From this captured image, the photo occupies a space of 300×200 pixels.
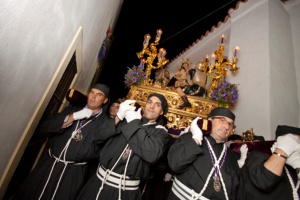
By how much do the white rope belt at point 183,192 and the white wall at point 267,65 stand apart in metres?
2.38

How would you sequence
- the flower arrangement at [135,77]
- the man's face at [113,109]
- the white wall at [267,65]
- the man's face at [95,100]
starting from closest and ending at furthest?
1. the man's face at [95,100]
2. the man's face at [113,109]
3. the white wall at [267,65]
4. the flower arrangement at [135,77]

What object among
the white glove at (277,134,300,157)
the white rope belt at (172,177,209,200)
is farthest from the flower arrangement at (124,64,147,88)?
the white glove at (277,134,300,157)

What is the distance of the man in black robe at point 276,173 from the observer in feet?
5.68

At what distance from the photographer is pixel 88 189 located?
2.15 m

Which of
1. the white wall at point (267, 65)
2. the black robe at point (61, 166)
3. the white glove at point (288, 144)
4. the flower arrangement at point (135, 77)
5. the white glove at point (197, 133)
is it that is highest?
the white wall at point (267, 65)

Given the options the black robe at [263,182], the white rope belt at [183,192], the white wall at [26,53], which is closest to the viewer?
the white wall at [26,53]

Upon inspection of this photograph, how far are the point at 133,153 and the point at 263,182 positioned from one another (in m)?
1.36

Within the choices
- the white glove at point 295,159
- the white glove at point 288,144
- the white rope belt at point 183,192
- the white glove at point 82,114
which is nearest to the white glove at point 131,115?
the white glove at point 82,114

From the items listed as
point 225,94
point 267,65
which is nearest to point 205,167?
point 225,94

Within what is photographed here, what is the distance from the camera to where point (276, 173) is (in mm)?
1708

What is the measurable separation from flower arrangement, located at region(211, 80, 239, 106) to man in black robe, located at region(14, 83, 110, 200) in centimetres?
254

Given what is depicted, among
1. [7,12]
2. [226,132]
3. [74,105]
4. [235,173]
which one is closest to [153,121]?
[226,132]

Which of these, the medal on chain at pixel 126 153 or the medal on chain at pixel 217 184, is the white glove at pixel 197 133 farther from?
the medal on chain at pixel 126 153

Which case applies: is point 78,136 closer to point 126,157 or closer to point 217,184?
point 126,157
